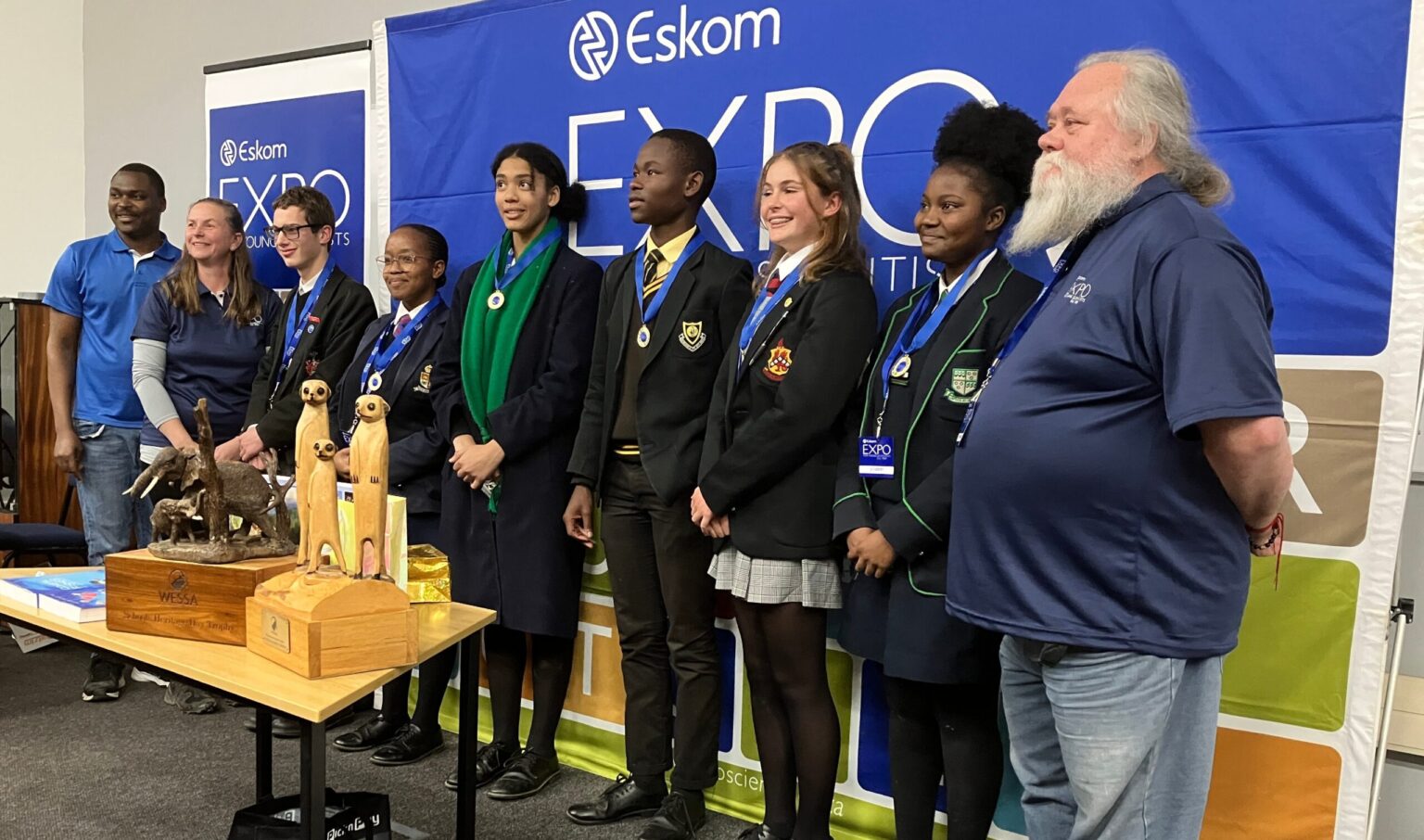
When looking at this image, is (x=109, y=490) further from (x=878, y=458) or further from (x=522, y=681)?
(x=878, y=458)

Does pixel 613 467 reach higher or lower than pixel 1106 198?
lower

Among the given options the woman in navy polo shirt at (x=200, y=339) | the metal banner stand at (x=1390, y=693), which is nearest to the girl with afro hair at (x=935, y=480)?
the metal banner stand at (x=1390, y=693)

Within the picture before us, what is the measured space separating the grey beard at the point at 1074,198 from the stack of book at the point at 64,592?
1816 millimetres

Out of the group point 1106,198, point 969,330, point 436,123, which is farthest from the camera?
point 436,123

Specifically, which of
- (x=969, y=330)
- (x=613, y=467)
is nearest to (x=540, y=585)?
(x=613, y=467)

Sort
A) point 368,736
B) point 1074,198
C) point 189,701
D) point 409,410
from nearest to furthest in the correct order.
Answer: point 1074,198, point 409,410, point 368,736, point 189,701

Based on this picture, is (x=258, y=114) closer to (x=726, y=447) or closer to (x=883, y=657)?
(x=726, y=447)

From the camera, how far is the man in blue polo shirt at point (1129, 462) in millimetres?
1356

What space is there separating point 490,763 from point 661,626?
662 millimetres

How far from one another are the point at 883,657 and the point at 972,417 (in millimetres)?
650

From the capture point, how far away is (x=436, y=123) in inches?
128

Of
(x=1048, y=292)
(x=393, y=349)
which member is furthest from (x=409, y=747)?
(x=1048, y=292)

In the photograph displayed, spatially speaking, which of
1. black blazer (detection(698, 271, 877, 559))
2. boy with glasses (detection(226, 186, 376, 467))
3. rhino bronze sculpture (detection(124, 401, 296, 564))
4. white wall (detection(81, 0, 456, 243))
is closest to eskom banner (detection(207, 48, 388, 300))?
boy with glasses (detection(226, 186, 376, 467))

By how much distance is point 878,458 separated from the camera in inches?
81.9
